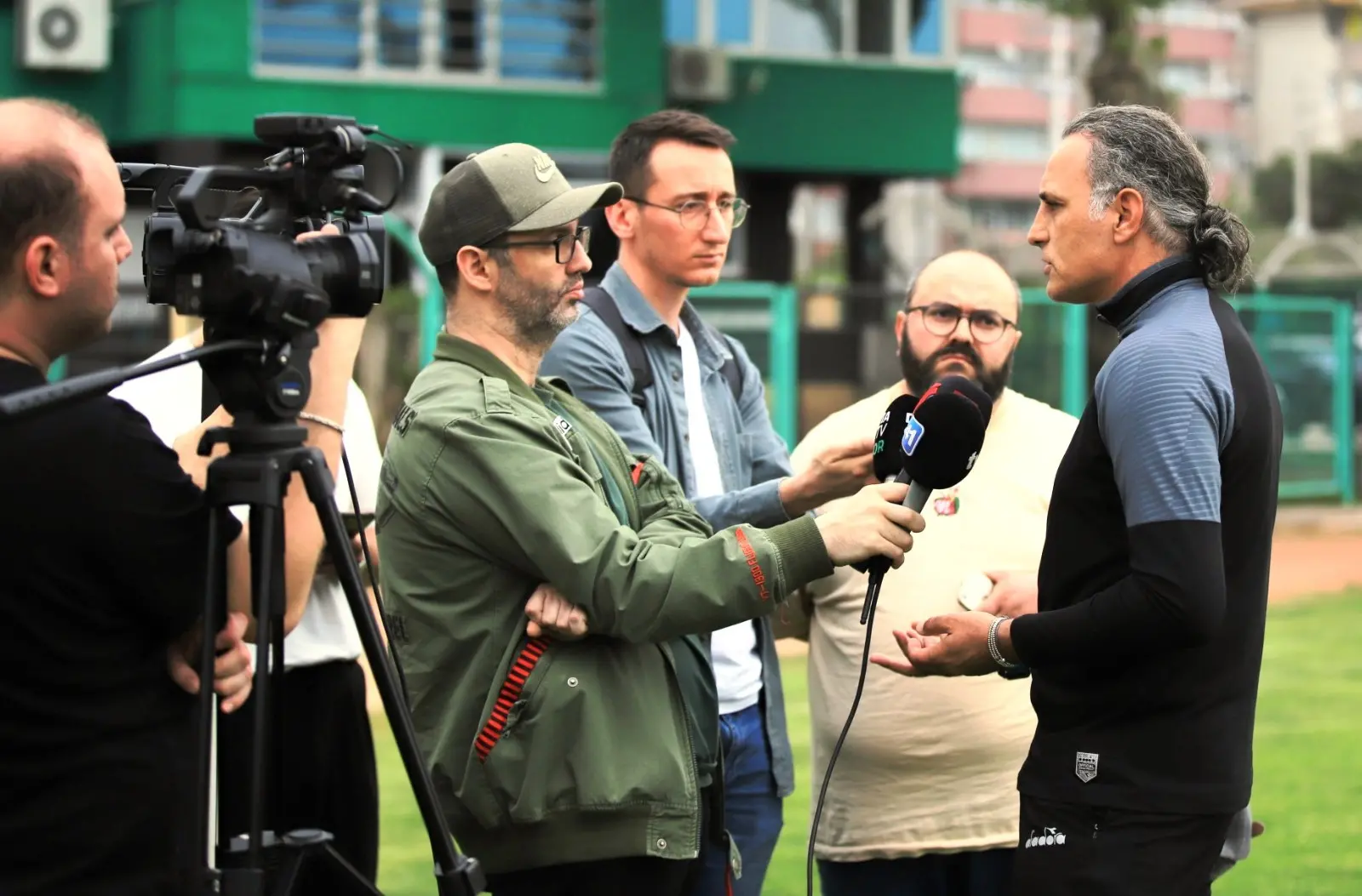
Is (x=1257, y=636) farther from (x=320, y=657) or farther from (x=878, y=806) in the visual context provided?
(x=320, y=657)

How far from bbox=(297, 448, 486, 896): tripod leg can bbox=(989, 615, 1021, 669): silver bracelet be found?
1210mm

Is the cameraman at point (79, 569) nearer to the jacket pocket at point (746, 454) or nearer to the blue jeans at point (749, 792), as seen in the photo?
the blue jeans at point (749, 792)

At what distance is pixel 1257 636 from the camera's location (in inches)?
141

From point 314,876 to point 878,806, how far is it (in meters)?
1.39

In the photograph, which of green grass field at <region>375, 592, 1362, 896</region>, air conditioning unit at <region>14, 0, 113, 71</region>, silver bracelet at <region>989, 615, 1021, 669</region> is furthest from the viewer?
air conditioning unit at <region>14, 0, 113, 71</region>

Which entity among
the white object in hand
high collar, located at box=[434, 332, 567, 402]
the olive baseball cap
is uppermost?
the olive baseball cap

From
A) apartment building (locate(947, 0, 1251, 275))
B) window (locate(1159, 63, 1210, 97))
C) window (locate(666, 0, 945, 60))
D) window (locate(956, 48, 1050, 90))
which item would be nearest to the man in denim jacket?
window (locate(666, 0, 945, 60))

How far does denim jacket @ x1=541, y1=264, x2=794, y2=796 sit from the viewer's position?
4.50 meters

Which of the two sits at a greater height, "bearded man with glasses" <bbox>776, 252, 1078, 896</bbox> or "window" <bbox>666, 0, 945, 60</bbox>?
"window" <bbox>666, 0, 945, 60</bbox>

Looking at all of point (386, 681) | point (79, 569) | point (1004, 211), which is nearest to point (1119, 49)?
point (386, 681)

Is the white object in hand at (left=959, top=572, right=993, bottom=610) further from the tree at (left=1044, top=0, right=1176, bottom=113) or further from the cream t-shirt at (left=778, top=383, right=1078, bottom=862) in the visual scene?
the tree at (left=1044, top=0, right=1176, bottom=113)

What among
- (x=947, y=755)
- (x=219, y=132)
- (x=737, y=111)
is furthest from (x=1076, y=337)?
(x=947, y=755)

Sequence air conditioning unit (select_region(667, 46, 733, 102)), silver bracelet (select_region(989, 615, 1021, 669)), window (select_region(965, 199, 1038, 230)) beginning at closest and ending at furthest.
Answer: silver bracelet (select_region(989, 615, 1021, 669)), air conditioning unit (select_region(667, 46, 733, 102)), window (select_region(965, 199, 1038, 230))

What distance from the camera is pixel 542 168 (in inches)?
156
